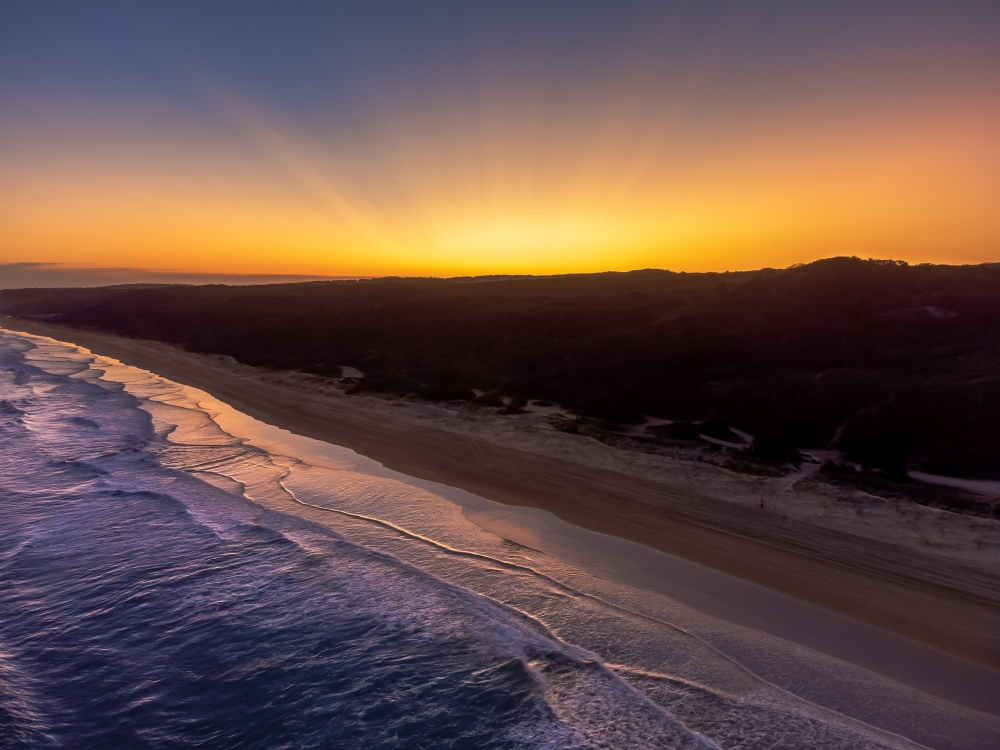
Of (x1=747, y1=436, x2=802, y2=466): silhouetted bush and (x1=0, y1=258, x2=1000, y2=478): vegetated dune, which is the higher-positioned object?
(x1=0, y1=258, x2=1000, y2=478): vegetated dune

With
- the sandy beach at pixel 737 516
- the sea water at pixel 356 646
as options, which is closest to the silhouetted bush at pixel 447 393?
the sandy beach at pixel 737 516

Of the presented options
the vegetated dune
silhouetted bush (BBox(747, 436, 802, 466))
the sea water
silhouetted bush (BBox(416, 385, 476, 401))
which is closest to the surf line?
the sea water

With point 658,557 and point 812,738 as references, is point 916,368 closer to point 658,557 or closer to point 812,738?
point 658,557

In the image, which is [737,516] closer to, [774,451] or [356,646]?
[774,451]

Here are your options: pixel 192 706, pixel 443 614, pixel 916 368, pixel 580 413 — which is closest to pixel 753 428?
pixel 580 413

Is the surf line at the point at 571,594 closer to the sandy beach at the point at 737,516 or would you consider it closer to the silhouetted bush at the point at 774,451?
the sandy beach at the point at 737,516

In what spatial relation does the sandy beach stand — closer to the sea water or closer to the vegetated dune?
the sea water

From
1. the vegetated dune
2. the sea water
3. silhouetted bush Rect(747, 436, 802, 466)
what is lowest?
the sea water

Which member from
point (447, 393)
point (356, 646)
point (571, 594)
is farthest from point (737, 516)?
point (447, 393)
